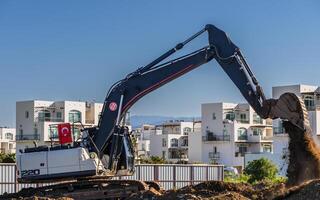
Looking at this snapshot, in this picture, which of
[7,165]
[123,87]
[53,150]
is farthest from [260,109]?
[7,165]

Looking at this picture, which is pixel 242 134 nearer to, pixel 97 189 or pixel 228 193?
pixel 97 189

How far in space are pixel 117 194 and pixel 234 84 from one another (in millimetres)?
4947

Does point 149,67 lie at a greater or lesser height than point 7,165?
greater

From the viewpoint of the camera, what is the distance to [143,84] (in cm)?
2109

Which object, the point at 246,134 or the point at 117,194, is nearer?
the point at 117,194

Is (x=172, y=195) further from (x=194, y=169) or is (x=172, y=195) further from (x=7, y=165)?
(x=194, y=169)

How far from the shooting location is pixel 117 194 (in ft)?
68.7

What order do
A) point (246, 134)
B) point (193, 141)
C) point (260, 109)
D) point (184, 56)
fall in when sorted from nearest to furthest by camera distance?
point (260, 109) < point (184, 56) < point (246, 134) < point (193, 141)

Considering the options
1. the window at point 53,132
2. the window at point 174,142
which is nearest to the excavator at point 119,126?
the window at point 53,132

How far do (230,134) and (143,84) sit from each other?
256 ft

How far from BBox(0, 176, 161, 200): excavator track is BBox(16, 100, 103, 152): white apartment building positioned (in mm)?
68143

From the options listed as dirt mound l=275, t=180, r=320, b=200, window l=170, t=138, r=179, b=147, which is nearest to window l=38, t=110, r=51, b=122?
window l=170, t=138, r=179, b=147

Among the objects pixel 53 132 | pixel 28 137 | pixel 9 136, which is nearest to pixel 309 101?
pixel 28 137

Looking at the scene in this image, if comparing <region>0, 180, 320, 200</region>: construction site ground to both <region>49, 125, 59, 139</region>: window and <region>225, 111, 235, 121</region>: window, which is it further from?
<region>225, 111, 235, 121</region>: window
